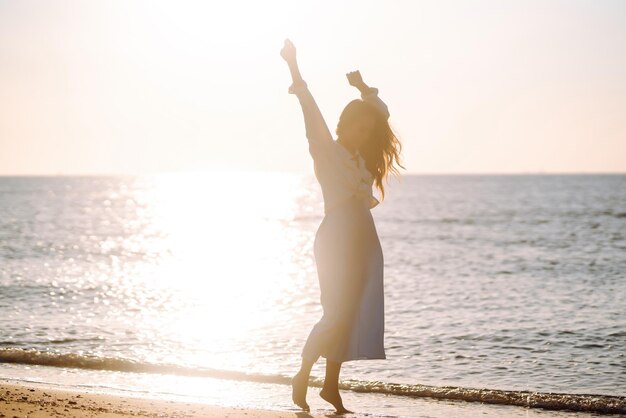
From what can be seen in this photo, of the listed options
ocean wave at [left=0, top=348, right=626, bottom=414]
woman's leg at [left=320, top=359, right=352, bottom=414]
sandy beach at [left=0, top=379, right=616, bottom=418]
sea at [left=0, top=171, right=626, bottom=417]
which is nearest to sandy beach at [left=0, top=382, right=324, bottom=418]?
sandy beach at [left=0, top=379, right=616, bottom=418]

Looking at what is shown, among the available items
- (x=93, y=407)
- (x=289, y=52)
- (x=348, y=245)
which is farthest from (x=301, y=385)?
(x=289, y=52)

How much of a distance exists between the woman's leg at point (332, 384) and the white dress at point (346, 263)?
116mm

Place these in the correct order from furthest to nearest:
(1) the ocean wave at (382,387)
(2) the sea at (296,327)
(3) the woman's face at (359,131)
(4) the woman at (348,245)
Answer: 1. (2) the sea at (296,327)
2. (1) the ocean wave at (382,387)
3. (3) the woman's face at (359,131)
4. (4) the woman at (348,245)

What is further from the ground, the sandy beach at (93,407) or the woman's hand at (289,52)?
the woman's hand at (289,52)

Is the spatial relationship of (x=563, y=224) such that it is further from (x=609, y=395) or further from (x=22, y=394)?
(x=22, y=394)

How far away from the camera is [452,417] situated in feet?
25.6

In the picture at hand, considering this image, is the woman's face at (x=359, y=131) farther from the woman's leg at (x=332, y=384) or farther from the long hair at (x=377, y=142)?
the woman's leg at (x=332, y=384)

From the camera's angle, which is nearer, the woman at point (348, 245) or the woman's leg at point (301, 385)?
the woman at point (348, 245)

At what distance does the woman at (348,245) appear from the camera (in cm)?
659

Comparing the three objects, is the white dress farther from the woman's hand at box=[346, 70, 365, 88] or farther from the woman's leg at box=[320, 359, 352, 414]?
the woman's hand at box=[346, 70, 365, 88]

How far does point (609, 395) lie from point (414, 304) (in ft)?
21.0

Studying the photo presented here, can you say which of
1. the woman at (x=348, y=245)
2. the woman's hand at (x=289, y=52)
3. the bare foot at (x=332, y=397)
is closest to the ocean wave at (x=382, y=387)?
the bare foot at (x=332, y=397)

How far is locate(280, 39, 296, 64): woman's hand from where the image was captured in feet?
21.1

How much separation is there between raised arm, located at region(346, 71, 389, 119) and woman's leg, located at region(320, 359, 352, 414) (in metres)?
1.93
